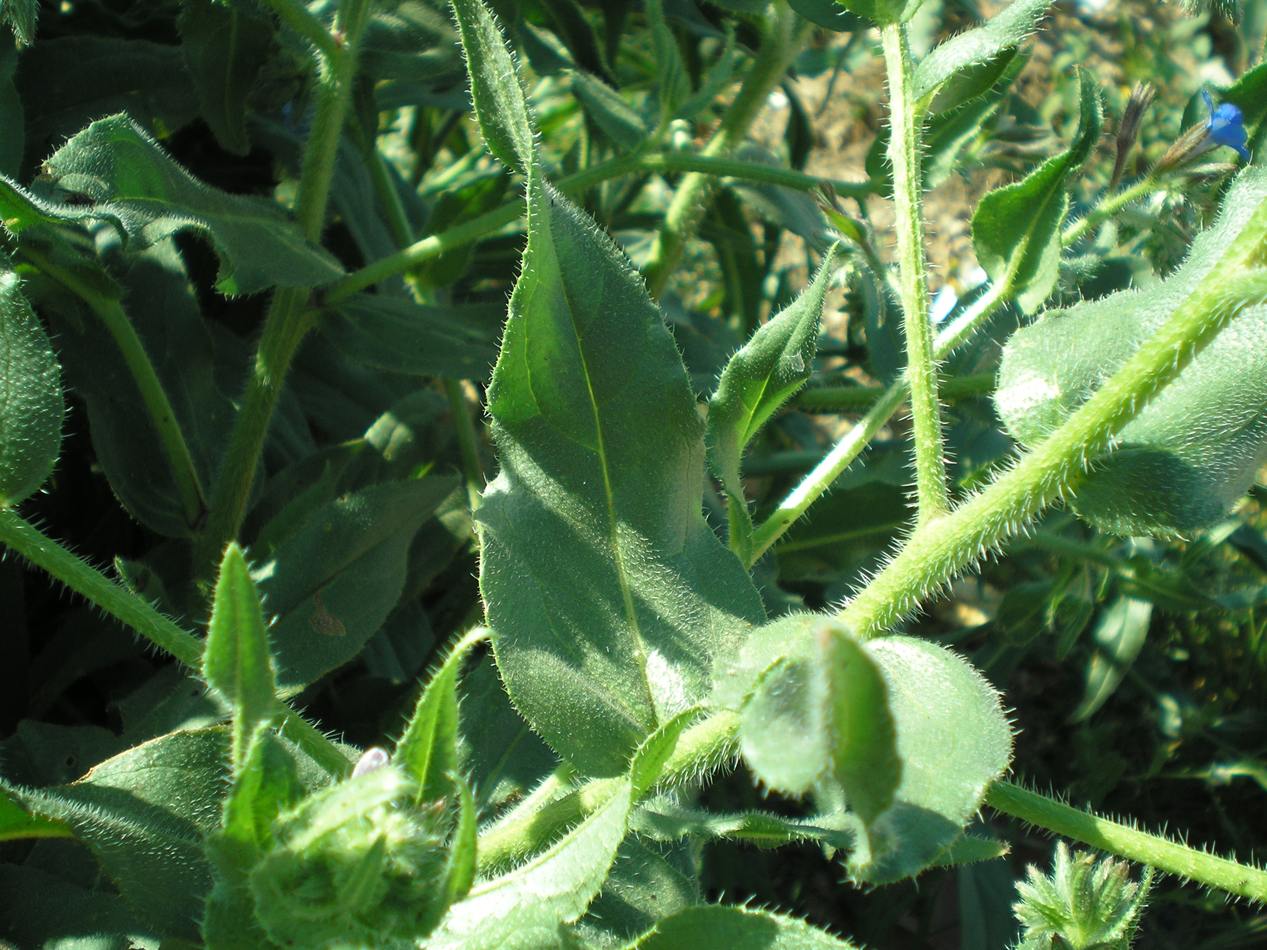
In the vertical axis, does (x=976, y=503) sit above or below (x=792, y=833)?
above

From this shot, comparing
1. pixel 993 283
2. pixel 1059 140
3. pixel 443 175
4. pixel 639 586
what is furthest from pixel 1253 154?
pixel 443 175

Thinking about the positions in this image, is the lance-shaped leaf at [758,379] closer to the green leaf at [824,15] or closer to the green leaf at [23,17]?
the green leaf at [824,15]

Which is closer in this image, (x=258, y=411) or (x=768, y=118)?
(x=258, y=411)

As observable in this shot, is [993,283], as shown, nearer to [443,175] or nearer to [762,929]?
[762,929]

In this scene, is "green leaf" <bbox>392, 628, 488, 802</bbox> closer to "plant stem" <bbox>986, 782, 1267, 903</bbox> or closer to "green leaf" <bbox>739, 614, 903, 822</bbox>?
"green leaf" <bbox>739, 614, 903, 822</bbox>

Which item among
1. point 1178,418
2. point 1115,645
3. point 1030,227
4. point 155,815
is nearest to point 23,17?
point 155,815

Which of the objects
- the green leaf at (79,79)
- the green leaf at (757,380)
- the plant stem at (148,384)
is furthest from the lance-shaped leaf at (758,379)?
the green leaf at (79,79)

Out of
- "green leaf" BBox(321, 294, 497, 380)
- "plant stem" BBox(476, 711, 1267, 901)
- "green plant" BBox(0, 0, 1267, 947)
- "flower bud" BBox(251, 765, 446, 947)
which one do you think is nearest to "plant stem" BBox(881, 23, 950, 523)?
"green plant" BBox(0, 0, 1267, 947)
